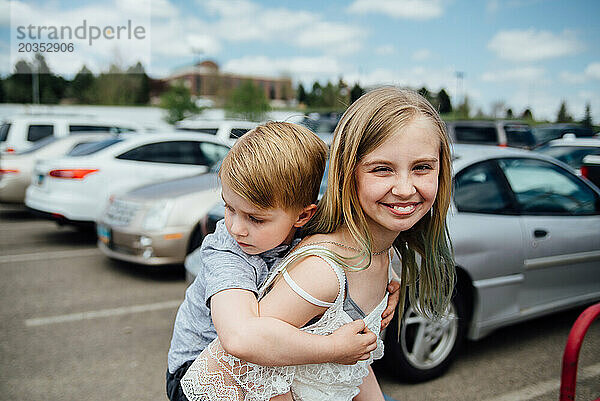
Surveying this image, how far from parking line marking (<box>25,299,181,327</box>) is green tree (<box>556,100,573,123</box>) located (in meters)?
19.0

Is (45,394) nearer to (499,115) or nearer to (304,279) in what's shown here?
(304,279)

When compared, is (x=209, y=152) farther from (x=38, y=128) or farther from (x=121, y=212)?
(x=38, y=128)

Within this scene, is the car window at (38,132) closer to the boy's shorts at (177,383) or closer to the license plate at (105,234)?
the license plate at (105,234)

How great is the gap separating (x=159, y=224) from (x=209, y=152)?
2.43 m

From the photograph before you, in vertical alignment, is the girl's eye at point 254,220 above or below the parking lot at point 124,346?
above

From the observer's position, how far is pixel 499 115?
3014 centimetres

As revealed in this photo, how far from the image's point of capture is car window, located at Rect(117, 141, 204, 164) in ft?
24.3

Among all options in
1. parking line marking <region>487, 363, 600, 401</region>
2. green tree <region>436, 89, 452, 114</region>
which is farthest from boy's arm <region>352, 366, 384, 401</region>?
parking line marking <region>487, 363, 600, 401</region>

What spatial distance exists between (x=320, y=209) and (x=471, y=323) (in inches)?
100.0

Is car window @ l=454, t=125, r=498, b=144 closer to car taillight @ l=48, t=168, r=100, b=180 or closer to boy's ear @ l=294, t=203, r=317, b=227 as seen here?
car taillight @ l=48, t=168, r=100, b=180

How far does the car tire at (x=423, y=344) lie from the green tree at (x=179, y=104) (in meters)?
24.9

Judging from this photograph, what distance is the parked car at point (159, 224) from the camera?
212 inches

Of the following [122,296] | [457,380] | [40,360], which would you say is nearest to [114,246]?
[122,296]

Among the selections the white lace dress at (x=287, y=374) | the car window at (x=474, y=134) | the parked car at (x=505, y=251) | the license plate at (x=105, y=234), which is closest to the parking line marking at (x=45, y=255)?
the license plate at (x=105, y=234)
